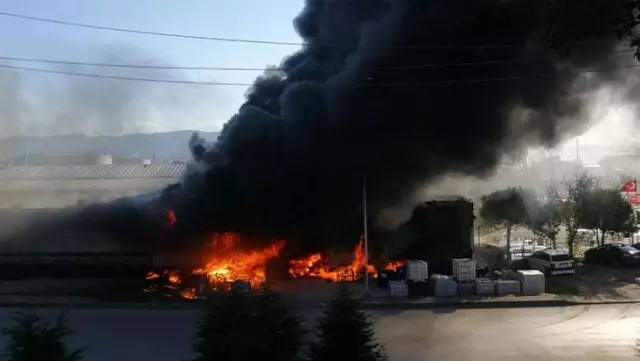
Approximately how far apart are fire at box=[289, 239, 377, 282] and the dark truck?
1.86m

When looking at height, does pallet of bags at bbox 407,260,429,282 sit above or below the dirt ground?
above

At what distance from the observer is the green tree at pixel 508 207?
3703cm

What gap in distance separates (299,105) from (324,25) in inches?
226

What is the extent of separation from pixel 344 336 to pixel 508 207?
30647 mm

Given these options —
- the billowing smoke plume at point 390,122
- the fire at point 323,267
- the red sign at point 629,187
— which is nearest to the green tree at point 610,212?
the red sign at point 629,187

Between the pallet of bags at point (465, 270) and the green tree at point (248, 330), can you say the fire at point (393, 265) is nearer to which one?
the pallet of bags at point (465, 270)

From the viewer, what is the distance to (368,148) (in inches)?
1081

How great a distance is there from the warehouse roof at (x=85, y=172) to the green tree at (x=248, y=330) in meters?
32.1

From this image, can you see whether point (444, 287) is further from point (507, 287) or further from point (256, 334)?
point (256, 334)

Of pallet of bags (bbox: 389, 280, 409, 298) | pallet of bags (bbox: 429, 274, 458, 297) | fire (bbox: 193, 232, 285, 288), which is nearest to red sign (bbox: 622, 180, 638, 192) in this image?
pallet of bags (bbox: 429, 274, 458, 297)

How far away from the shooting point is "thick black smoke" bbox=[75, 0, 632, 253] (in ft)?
86.1

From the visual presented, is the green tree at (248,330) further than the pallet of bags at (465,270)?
No

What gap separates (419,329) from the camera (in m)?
17.7

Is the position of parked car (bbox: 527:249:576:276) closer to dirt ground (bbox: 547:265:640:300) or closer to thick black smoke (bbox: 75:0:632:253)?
dirt ground (bbox: 547:265:640:300)
